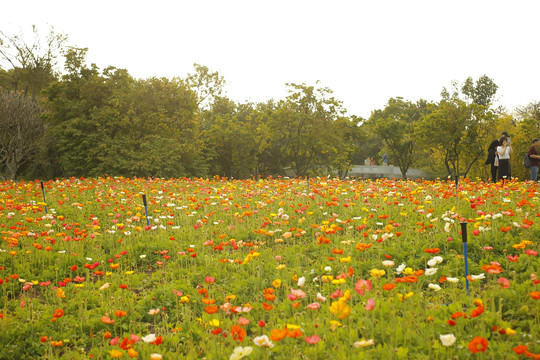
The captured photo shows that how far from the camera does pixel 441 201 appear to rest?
6.86 meters

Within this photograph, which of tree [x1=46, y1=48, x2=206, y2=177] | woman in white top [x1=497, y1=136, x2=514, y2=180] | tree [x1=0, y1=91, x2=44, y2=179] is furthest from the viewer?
tree [x1=46, y1=48, x2=206, y2=177]

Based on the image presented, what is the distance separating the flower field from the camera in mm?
2834

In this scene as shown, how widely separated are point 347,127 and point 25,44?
1093 inches

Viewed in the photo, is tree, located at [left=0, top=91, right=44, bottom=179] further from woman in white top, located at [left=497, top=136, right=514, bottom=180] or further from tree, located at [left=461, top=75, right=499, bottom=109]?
tree, located at [left=461, top=75, right=499, bottom=109]

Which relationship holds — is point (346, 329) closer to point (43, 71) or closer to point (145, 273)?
point (145, 273)

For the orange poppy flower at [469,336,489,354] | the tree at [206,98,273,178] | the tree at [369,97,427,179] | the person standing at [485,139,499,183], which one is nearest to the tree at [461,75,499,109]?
the tree at [369,97,427,179]

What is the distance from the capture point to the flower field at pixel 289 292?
2834 millimetres

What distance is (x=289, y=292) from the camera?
4.04 m

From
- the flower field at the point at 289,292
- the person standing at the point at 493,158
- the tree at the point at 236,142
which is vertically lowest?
the flower field at the point at 289,292

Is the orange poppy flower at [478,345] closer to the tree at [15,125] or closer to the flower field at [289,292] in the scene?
the flower field at [289,292]

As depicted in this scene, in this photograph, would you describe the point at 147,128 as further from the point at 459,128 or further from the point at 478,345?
the point at 478,345

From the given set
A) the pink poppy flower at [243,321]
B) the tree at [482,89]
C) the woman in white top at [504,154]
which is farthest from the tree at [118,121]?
the tree at [482,89]

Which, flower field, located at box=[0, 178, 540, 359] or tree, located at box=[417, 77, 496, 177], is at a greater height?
tree, located at box=[417, 77, 496, 177]

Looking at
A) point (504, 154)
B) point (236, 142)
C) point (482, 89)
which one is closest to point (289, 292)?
point (504, 154)
